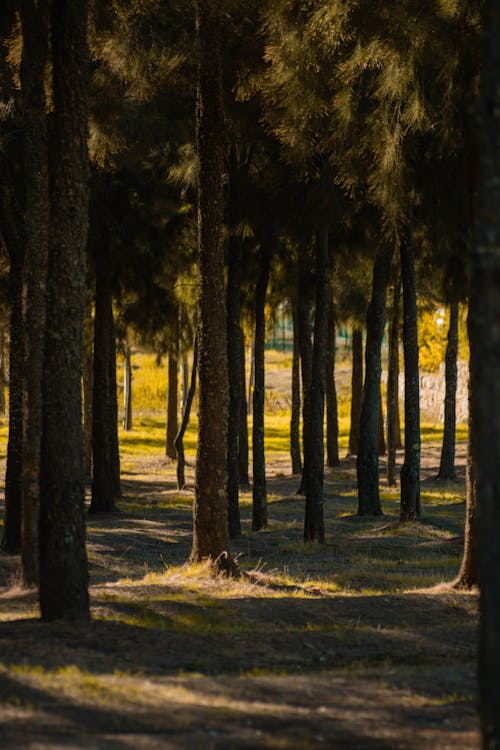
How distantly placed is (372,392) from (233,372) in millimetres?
4055

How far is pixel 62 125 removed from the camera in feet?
29.9

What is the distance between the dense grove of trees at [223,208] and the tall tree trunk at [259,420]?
7cm

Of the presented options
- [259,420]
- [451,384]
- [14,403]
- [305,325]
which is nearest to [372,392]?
[259,420]

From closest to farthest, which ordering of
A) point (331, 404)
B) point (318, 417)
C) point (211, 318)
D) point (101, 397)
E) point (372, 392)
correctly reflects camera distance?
A: 1. point (211, 318)
2. point (318, 417)
3. point (372, 392)
4. point (101, 397)
5. point (331, 404)

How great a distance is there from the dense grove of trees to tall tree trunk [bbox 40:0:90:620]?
2cm

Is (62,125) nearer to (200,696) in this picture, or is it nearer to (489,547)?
(200,696)

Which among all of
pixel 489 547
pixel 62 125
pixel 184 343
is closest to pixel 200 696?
pixel 489 547

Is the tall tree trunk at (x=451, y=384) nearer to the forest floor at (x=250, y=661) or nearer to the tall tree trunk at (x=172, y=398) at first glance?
the tall tree trunk at (x=172, y=398)

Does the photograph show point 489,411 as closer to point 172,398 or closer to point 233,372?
point 233,372

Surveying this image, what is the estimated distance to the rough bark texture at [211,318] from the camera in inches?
476

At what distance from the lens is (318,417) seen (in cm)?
1803

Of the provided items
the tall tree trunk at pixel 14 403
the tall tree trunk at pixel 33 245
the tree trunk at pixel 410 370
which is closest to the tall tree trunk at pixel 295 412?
the tree trunk at pixel 410 370

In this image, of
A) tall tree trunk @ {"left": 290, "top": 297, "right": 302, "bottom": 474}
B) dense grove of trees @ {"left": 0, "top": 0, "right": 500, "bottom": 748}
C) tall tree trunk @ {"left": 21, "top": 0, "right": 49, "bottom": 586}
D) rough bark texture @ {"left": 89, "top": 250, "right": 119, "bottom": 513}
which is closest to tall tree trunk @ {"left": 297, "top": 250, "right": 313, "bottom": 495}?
dense grove of trees @ {"left": 0, "top": 0, "right": 500, "bottom": 748}

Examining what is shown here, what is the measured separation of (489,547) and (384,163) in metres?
7.94
